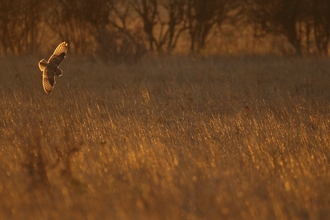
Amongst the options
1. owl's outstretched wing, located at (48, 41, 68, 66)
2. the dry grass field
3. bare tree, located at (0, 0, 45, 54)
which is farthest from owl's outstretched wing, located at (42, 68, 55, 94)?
bare tree, located at (0, 0, 45, 54)

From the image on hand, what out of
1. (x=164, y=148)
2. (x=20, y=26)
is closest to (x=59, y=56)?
(x=164, y=148)

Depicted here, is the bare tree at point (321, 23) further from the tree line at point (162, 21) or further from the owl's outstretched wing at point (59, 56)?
the owl's outstretched wing at point (59, 56)

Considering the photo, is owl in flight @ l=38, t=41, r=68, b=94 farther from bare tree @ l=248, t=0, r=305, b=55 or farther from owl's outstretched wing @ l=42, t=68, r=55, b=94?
bare tree @ l=248, t=0, r=305, b=55

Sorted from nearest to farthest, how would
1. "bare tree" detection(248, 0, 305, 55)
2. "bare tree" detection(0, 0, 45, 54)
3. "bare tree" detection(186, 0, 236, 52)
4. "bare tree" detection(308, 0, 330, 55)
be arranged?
"bare tree" detection(0, 0, 45, 54) < "bare tree" detection(308, 0, 330, 55) < "bare tree" detection(248, 0, 305, 55) < "bare tree" detection(186, 0, 236, 52)

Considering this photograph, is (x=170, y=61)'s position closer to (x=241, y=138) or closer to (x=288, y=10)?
(x=288, y=10)

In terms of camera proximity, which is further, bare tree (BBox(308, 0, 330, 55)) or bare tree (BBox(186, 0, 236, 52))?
bare tree (BBox(186, 0, 236, 52))

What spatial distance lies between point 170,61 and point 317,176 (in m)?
8.23

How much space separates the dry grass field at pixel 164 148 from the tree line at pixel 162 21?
5.21 metres

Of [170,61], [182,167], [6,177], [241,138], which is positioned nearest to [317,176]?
[182,167]

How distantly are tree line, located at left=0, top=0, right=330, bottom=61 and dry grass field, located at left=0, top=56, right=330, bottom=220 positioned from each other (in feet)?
17.1

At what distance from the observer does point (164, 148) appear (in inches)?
202

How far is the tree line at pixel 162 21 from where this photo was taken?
14836mm

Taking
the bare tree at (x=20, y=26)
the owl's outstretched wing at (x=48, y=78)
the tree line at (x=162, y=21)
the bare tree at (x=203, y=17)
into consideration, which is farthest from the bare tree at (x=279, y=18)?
the owl's outstretched wing at (x=48, y=78)

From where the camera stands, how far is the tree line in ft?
48.7
